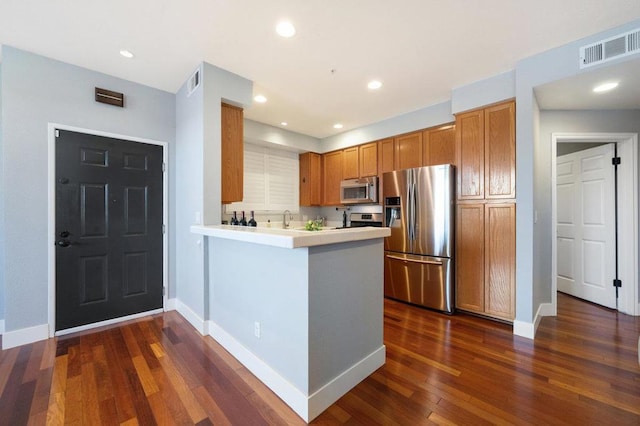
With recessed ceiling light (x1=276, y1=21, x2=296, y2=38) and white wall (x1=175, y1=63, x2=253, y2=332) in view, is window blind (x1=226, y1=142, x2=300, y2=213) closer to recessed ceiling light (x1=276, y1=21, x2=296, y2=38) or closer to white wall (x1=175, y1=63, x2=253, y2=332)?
white wall (x1=175, y1=63, x2=253, y2=332)

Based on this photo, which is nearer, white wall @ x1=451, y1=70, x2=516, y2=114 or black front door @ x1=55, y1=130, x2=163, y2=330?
black front door @ x1=55, y1=130, x2=163, y2=330

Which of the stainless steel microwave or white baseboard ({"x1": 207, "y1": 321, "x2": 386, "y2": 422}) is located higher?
the stainless steel microwave

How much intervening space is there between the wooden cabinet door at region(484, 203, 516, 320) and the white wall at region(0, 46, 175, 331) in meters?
4.58

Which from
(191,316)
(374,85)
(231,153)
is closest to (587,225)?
(374,85)

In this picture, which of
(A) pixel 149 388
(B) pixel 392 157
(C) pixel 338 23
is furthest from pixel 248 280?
(B) pixel 392 157

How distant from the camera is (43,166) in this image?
2613mm

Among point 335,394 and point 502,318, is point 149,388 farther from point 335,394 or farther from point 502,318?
point 502,318

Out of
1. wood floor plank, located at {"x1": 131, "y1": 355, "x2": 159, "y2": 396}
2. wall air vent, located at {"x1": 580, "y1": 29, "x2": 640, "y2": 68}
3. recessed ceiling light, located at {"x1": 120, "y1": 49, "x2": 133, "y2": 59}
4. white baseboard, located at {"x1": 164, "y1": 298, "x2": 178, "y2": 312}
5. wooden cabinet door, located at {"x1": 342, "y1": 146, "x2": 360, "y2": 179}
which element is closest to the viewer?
wood floor plank, located at {"x1": 131, "y1": 355, "x2": 159, "y2": 396}

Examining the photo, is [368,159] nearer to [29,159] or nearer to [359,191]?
[359,191]

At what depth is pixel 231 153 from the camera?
2.98m

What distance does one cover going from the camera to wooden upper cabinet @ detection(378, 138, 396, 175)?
4262 mm

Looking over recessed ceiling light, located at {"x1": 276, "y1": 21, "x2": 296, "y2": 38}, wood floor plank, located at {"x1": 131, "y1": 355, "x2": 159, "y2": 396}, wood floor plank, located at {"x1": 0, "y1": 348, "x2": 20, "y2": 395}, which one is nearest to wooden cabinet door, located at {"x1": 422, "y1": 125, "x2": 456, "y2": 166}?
→ recessed ceiling light, located at {"x1": 276, "y1": 21, "x2": 296, "y2": 38}

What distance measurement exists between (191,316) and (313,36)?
3.09 metres

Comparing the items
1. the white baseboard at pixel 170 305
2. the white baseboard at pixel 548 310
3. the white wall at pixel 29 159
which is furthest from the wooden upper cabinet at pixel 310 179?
the white baseboard at pixel 548 310
